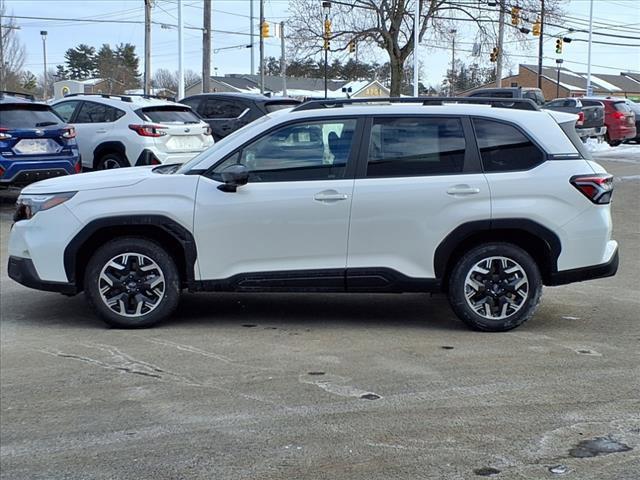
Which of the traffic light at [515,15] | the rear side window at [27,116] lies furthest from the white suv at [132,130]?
the traffic light at [515,15]

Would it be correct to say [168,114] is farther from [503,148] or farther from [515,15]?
[515,15]

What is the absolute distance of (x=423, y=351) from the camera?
5.56 m

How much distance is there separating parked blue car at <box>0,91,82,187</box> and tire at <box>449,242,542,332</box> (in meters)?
7.55

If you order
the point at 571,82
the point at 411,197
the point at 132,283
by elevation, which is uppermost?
the point at 571,82

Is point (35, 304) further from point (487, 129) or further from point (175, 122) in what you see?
point (175, 122)

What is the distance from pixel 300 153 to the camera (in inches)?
238

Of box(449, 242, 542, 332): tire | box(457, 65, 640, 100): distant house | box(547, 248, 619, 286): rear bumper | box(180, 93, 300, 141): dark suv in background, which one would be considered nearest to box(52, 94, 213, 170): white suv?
box(180, 93, 300, 141): dark suv in background

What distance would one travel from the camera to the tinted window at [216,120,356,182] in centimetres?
599

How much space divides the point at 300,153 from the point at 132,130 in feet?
24.5

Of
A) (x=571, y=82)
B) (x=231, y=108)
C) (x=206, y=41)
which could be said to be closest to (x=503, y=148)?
(x=231, y=108)

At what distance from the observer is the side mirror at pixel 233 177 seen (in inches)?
231

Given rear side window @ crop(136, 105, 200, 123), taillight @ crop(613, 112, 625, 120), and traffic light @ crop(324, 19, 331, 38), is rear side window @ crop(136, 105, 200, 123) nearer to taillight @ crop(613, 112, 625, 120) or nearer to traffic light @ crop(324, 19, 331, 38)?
traffic light @ crop(324, 19, 331, 38)

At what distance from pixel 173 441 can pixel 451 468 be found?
146cm

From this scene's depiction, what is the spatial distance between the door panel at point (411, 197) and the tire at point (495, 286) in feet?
0.85
